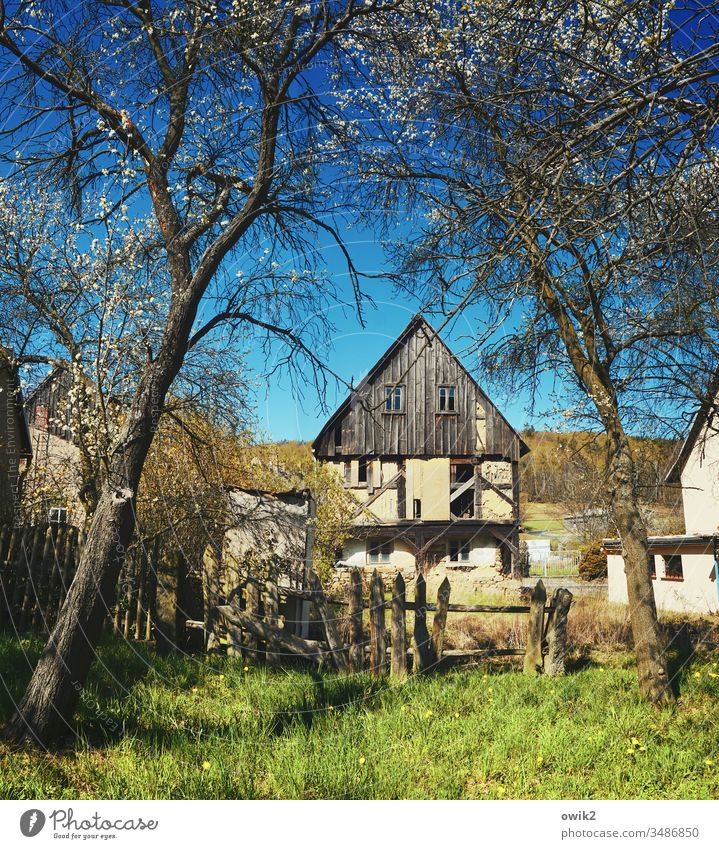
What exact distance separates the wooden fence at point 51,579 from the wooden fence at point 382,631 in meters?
0.96

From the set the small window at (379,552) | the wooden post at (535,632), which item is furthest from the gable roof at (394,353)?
the wooden post at (535,632)

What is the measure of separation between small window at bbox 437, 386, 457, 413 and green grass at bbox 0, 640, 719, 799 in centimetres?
172

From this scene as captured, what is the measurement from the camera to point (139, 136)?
3.87m

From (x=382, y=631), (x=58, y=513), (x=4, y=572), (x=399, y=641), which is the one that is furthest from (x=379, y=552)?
(x=58, y=513)

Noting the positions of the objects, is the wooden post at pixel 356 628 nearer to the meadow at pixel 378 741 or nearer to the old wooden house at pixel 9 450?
the meadow at pixel 378 741

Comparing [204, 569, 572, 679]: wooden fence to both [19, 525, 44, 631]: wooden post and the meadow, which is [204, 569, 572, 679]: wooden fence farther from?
[19, 525, 44, 631]: wooden post

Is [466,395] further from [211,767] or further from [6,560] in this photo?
[6,560]

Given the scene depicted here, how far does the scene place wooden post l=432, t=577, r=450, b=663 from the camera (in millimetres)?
4809

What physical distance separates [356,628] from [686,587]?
15.9ft

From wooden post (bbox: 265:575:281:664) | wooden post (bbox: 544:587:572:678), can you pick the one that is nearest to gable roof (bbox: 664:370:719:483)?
wooden post (bbox: 544:587:572:678)

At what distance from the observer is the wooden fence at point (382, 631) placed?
4.74 metres

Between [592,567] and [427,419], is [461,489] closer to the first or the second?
[427,419]

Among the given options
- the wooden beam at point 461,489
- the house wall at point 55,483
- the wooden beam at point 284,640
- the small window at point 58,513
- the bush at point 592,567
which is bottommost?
the wooden beam at point 284,640
